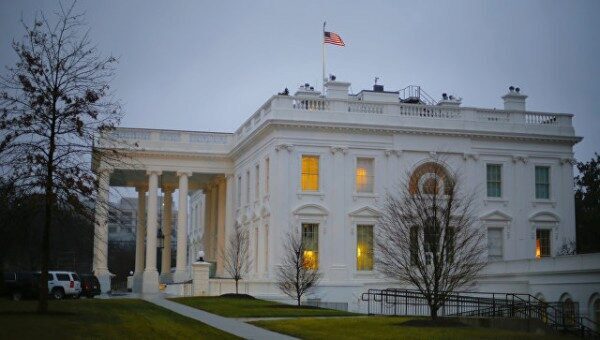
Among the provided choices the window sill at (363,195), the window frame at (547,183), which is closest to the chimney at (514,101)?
the window frame at (547,183)

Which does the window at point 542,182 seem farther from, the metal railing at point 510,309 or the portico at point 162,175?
the portico at point 162,175

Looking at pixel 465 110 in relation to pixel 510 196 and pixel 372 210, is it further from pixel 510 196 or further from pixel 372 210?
Result: pixel 372 210

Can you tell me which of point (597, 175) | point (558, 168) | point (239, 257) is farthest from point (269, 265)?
point (597, 175)

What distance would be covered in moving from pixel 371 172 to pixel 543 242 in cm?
1258

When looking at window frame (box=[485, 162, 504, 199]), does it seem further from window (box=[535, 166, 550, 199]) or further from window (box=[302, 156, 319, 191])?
window (box=[302, 156, 319, 191])

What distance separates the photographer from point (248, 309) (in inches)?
1423

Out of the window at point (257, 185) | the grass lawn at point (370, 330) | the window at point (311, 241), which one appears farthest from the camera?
the window at point (257, 185)

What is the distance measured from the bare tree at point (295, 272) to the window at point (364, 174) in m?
5.55

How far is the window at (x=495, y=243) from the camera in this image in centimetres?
5353

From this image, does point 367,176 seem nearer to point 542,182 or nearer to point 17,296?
point 542,182

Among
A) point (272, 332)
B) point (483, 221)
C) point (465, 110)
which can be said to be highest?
point (465, 110)

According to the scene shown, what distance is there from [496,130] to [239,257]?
18.4 m

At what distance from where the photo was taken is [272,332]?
85.0 feet

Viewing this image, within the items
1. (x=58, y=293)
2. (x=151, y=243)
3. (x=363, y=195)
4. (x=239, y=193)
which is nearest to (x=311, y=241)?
(x=363, y=195)
